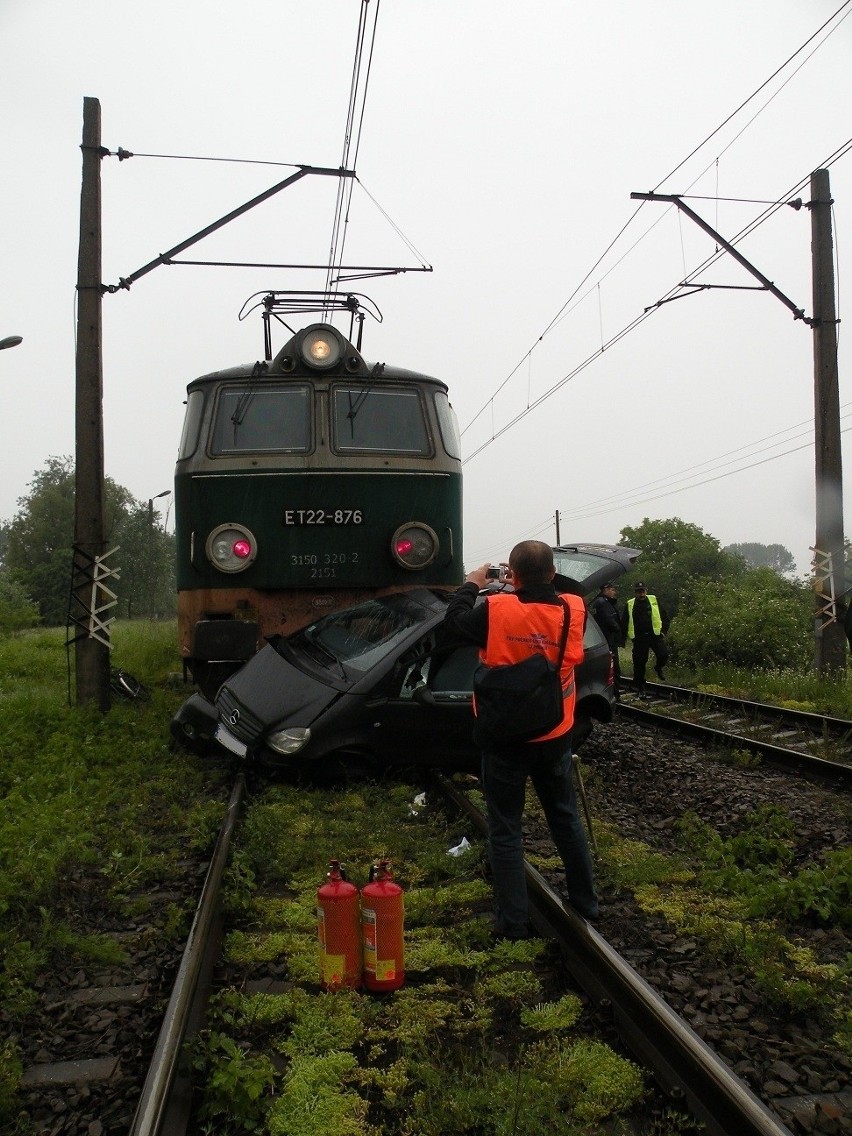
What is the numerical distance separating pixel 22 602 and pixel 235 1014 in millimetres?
42213

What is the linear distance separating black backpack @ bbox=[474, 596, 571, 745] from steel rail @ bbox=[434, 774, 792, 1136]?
0.81 meters

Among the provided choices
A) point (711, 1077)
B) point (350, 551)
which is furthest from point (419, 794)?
point (711, 1077)

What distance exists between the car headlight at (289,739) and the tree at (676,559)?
4642 centimetres

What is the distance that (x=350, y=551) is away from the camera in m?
9.81

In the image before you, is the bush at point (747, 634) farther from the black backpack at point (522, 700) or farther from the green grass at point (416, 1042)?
the green grass at point (416, 1042)

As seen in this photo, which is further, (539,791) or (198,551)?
(198,551)

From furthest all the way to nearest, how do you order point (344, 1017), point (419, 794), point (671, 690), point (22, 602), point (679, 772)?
1. point (22, 602)
2. point (671, 690)
3. point (679, 772)
4. point (419, 794)
5. point (344, 1017)

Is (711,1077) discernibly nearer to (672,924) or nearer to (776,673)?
(672,924)

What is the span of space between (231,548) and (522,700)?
18.4 feet

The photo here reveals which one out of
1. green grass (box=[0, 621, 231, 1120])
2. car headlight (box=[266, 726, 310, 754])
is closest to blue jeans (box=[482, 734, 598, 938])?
green grass (box=[0, 621, 231, 1120])

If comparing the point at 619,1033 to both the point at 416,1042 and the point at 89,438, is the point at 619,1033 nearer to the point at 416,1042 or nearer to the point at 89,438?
the point at 416,1042

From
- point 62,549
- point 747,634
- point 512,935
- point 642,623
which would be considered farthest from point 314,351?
point 62,549

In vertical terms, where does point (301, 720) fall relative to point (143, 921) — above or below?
above

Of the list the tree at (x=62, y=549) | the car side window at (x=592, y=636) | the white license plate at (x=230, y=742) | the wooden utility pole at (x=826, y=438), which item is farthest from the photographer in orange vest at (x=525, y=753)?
the tree at (x=62, y=549)
